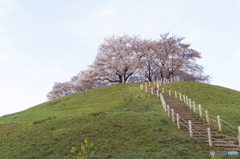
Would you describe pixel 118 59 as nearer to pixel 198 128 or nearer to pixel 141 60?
pixel 141 60

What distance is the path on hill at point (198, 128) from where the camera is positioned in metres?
10.8

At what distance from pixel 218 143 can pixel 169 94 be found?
12962 millimetres

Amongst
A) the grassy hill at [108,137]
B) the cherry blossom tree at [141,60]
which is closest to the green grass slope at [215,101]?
the grassy hill at [108,137]

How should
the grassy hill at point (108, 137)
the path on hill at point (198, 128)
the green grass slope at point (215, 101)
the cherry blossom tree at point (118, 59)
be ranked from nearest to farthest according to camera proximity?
the grassy hill at point (108, 137), the path on hill at point (198, 128), the green grass slope at point (215, 101), the cherry blossom tree at point (118, 59)

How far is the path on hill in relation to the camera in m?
10.8

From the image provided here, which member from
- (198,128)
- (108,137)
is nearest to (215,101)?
(198,128)

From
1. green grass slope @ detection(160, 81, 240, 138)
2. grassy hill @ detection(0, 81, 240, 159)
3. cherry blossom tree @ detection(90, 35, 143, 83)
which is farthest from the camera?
cherry blossom tree @ detection(90, 35, 143, 83)

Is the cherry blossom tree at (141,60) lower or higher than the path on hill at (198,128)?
higher

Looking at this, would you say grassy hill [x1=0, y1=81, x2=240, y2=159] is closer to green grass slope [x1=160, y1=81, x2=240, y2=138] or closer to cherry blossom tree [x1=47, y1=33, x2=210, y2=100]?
green grass slope [x1=160, y1=81, x2=240, y2=138]

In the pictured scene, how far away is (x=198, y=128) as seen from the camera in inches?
539

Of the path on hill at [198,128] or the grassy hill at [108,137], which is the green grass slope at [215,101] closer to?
the grassy hill at [108,137]

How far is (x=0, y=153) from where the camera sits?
11.0 metres

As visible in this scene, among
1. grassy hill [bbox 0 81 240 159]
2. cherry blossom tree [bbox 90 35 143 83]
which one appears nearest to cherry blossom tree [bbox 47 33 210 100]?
cherry blossom tree [bbox 90 35 143 83]

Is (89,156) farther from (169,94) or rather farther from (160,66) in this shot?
(160,66)
